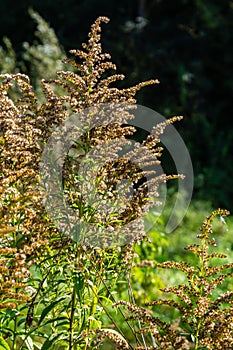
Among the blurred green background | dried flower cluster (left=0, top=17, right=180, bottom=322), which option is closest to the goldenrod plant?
dried flower cluster (left=0, top=17, right=180, bottom=322)

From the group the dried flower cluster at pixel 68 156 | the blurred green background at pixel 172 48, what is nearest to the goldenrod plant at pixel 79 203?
the dried flower cluster at pixel 68 156

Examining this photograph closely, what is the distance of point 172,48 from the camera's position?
38.1 ft

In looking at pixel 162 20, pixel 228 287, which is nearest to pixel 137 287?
pixel 228 287

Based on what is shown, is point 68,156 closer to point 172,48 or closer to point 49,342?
point 49,342

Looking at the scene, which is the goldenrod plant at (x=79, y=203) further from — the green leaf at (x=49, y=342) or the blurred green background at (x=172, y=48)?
the blurred green background at (x=172, y=48)

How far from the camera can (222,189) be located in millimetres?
9102

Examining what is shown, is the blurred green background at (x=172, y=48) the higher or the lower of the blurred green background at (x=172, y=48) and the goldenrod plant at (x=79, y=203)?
the higher

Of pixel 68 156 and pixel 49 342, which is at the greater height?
pixel 68 156

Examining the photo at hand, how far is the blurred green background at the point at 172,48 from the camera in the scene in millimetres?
10383

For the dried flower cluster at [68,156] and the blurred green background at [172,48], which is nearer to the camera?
the dried flower cluster at [68,156]

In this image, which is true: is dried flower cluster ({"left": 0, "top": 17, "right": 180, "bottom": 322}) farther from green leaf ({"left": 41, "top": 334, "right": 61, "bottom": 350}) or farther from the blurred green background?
the blurred green background

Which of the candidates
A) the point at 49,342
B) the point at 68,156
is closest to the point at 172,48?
the point at 68,156

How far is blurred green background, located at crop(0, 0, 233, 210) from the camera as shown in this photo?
10.4 metres

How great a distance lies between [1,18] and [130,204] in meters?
10.4
